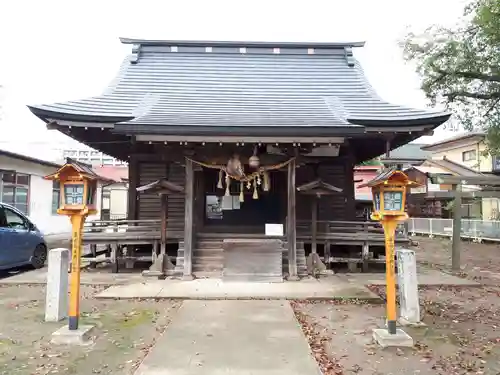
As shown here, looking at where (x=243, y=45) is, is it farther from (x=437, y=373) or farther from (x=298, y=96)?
(x=437, y=373)

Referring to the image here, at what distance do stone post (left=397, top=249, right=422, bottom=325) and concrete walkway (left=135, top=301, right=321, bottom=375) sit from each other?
1610 mm

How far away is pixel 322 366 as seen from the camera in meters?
4.27

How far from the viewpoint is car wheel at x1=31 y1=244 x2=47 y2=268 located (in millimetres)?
11016

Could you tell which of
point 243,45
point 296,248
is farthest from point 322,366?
point 243,45

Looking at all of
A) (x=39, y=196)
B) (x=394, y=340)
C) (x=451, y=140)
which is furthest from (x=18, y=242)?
(x=451, y=140)

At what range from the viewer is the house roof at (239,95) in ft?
28.7

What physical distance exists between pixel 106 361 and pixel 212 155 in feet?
18.7

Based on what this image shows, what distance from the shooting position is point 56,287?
233 inches

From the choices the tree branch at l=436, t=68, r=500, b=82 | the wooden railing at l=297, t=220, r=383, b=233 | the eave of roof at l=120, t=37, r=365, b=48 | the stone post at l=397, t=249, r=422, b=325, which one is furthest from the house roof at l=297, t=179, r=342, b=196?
the tree branch at l=436, t=68, r=500, b=82

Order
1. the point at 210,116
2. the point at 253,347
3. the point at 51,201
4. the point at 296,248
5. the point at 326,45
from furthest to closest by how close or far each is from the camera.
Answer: the point at 51,201 < the point at 326,45 < the point at 296,248 < the point at 210,116 < the point at 253,347

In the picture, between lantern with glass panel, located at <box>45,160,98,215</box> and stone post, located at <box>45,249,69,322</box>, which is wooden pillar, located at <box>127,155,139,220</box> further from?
lantern with glass panel, located at <box>45,160,98,215</box>

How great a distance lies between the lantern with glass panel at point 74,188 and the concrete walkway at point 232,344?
200 centimetres

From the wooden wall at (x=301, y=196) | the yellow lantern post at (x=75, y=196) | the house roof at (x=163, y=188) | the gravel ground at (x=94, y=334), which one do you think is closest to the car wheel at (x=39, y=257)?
the wooden wall at (x=301, y=196)

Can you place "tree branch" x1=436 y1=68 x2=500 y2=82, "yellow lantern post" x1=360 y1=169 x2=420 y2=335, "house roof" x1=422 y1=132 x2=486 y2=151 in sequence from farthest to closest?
1. "house roof" x1=422 y1=132 x2=486 y2=151
2. "tree branch" x1=436 y1=68 x2=500 y2=82
3. "yellow lantern post" x1=360 y1=169 x2=420 y2=335
